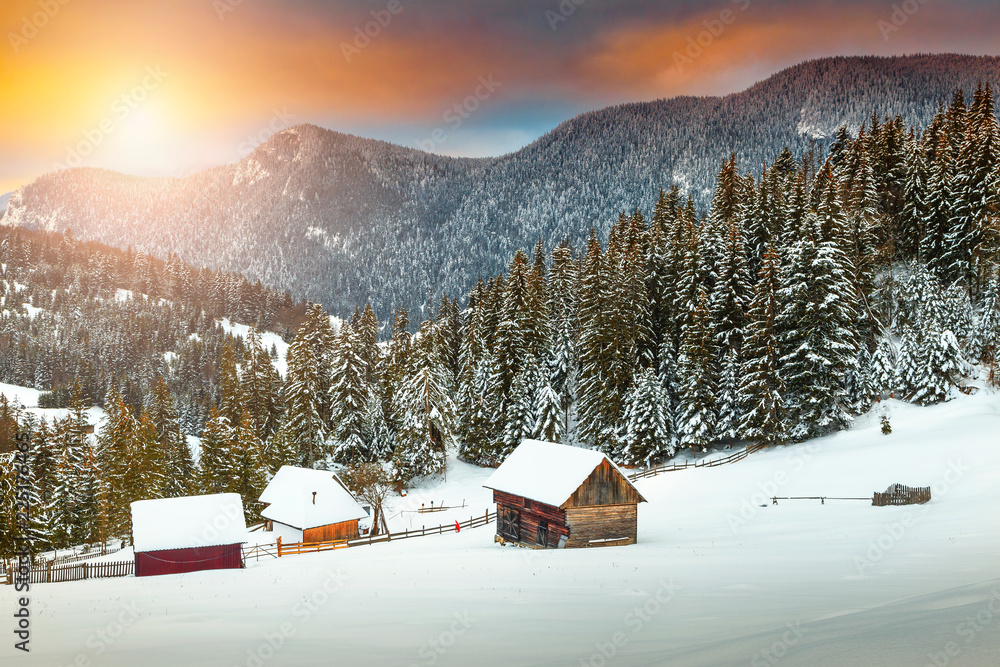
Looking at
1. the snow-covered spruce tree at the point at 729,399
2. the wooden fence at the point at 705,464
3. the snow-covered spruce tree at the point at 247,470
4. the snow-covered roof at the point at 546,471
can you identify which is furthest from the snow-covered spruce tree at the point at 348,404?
the snow-covered spruce tree at the point at 729,399

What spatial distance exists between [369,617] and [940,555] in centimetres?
1841

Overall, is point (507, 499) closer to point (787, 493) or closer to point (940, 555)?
point (787, 493)

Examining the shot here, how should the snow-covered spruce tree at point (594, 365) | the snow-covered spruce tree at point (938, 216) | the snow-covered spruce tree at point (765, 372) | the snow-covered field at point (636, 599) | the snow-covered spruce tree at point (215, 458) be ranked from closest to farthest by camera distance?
the snow-covered field at point (636, 599) < the snow-covered spruce tree at point (765, 372) < the snow-covered spruce tree at point (215, 458) < the snow-covered spruce tree at point (938, 216) < the snow-covered spruce tree at point (594, 365)

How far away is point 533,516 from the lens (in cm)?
3300

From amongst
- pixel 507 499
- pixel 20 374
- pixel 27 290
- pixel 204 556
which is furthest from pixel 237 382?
pixel 27 290

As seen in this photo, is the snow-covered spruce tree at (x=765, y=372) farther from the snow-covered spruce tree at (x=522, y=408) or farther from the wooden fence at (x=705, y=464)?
the snow-covered spruce tree at (x=522, y=408)

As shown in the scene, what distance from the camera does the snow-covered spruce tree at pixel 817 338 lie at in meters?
45.4

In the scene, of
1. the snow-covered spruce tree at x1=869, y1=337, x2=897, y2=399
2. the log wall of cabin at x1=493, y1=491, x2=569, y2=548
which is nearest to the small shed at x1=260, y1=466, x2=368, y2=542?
the log wall of cabin at x1=493, y1=491, x2=569, y2=548

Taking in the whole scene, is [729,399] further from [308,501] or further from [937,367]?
[308,501]

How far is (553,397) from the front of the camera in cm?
5431

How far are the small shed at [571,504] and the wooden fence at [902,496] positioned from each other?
13480 mm

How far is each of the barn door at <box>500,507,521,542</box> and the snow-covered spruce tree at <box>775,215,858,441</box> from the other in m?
26.6

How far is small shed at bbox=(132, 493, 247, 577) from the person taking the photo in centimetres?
3369

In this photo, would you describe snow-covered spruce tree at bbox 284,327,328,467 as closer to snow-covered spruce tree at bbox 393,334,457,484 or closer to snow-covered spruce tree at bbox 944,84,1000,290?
snow-covered spruce tree at bbox 393,334,457,484
